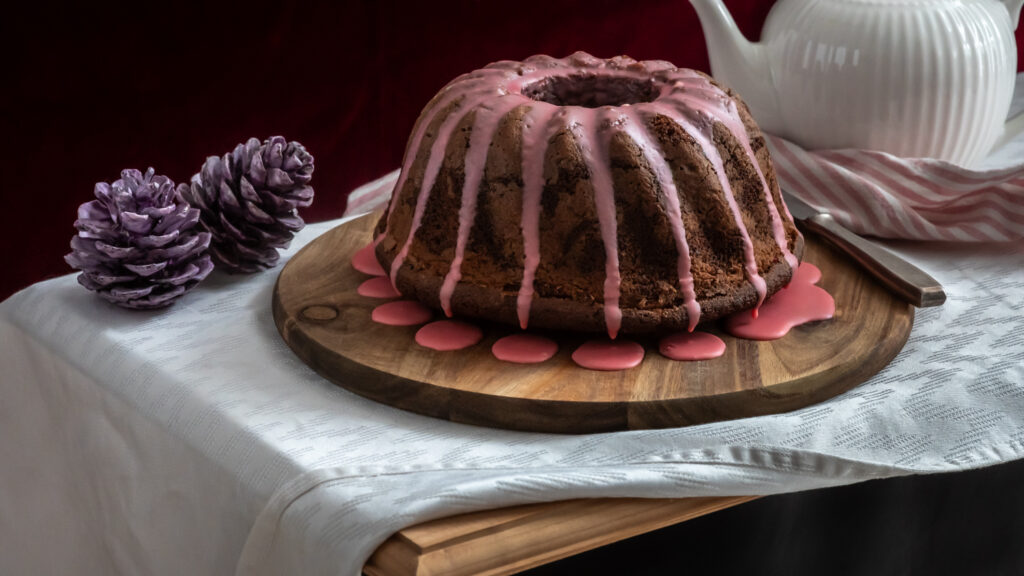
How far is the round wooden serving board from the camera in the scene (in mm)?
802

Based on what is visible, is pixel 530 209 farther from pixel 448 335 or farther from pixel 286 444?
pixel 286 444

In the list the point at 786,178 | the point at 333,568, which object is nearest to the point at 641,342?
the point at 333,568

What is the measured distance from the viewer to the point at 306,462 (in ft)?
2.48

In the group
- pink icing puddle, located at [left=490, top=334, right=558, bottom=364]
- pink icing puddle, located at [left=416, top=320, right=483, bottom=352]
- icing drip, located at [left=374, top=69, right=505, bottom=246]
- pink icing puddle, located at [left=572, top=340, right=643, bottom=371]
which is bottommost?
pink icing puddle, located at [left=572, top=340, right=643, bottom=371]

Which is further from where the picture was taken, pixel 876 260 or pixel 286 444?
pixel 876 260

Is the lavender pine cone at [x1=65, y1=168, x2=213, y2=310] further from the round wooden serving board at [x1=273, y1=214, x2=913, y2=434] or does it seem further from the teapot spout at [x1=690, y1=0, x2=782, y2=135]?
the teapot spout at [x1=690, y1=0, x2=782, y2=135]

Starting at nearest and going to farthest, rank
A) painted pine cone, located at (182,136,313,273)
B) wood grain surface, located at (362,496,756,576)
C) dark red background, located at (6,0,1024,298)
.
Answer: wood grain surface, located at (362,496,756,576), painted pine cone, located at (182,136,313,273), dark red background, located at (6,0,1024,298)

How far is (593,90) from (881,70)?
1.18 ft

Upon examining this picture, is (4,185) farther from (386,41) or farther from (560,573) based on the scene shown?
(560,573)

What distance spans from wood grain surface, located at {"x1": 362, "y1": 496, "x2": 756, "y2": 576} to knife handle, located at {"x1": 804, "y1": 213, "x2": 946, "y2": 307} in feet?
1.12

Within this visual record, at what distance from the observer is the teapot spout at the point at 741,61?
4.08ft

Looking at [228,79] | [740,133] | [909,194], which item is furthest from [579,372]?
[228,79]

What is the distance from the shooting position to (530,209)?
88 centimetres

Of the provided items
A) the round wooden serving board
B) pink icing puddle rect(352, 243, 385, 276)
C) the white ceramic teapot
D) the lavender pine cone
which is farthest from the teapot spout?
the lavender pine cone
